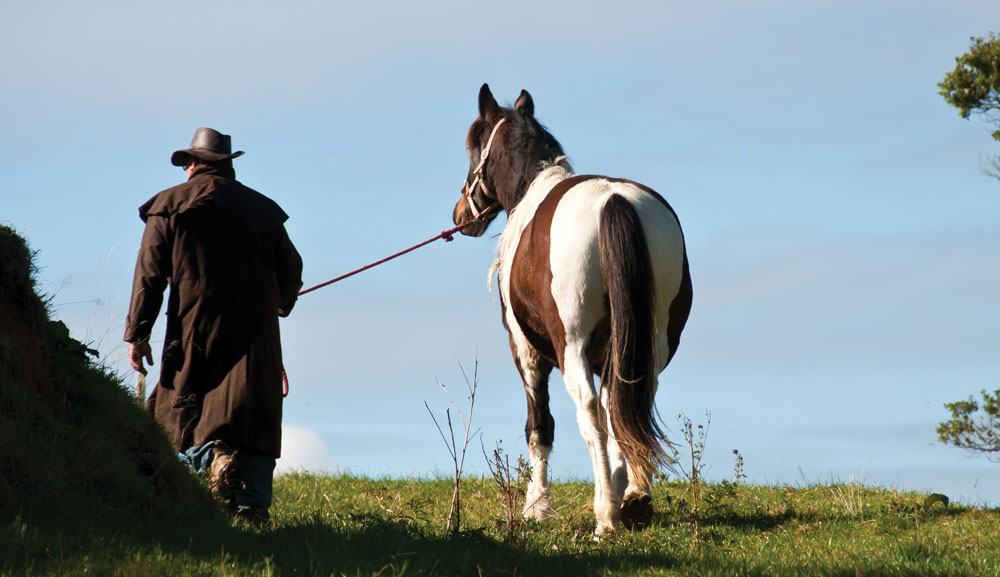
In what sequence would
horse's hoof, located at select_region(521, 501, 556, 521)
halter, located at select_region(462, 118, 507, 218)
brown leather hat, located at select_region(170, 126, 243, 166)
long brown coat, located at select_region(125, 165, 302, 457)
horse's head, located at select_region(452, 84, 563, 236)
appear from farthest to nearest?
halter, located at select_region(462, 118, 507, 218) < horse's head, located at select_region(452, 84, 563, 236) < horse's hoof, located at select_region(521, 501, 556, 521) < brown leather hat, located at select_region(170, 126, 243, 166) < long brown coat, located at select_region(125, 165, 302, 457)

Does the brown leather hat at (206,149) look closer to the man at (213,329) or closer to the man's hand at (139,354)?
the man at (213,329)

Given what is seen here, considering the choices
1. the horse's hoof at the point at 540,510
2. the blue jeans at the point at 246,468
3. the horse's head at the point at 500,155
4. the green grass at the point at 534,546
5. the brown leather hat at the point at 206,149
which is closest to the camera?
the green grass at the point at 534,546

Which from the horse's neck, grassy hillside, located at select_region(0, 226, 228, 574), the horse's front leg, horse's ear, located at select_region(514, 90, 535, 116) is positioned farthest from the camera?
horse's ear, located at select_region(514, 90, 535, 116)

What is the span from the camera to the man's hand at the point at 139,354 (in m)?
5.77

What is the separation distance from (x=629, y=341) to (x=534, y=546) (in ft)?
5.31

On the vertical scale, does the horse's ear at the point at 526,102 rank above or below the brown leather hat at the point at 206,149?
above

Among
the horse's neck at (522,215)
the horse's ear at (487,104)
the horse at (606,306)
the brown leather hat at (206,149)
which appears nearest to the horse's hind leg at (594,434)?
the horse at (606,306)

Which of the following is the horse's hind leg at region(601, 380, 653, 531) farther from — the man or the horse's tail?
the man

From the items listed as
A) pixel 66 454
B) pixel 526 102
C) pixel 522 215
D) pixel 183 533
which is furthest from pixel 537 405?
pixel 66 454

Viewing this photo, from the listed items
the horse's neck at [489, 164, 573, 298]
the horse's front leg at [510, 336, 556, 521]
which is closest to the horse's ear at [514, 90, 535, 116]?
the horse's neck at [489, 164, 573, 298]

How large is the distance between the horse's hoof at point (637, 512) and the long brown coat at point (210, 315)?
87.0 inches

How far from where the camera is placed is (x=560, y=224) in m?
6.24

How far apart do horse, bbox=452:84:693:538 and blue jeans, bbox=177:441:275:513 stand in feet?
5.53

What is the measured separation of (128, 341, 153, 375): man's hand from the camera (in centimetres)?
577
